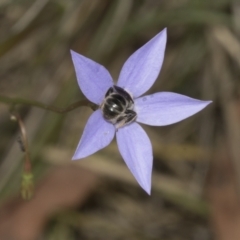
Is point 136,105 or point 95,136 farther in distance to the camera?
point 136,105

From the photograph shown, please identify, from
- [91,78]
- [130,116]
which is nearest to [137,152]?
[130,116]

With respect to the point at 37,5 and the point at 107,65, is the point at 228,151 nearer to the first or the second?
the point at 107,65

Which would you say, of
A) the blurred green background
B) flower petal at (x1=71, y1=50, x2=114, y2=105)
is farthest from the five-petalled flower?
the blurred green background

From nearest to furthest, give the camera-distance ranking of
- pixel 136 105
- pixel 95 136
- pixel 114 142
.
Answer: pixel 95 136
pixel 136 105
pixel 114 142

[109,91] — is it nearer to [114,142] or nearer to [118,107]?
[118,107]

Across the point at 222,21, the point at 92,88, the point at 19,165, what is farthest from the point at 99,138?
the point at 222,21
